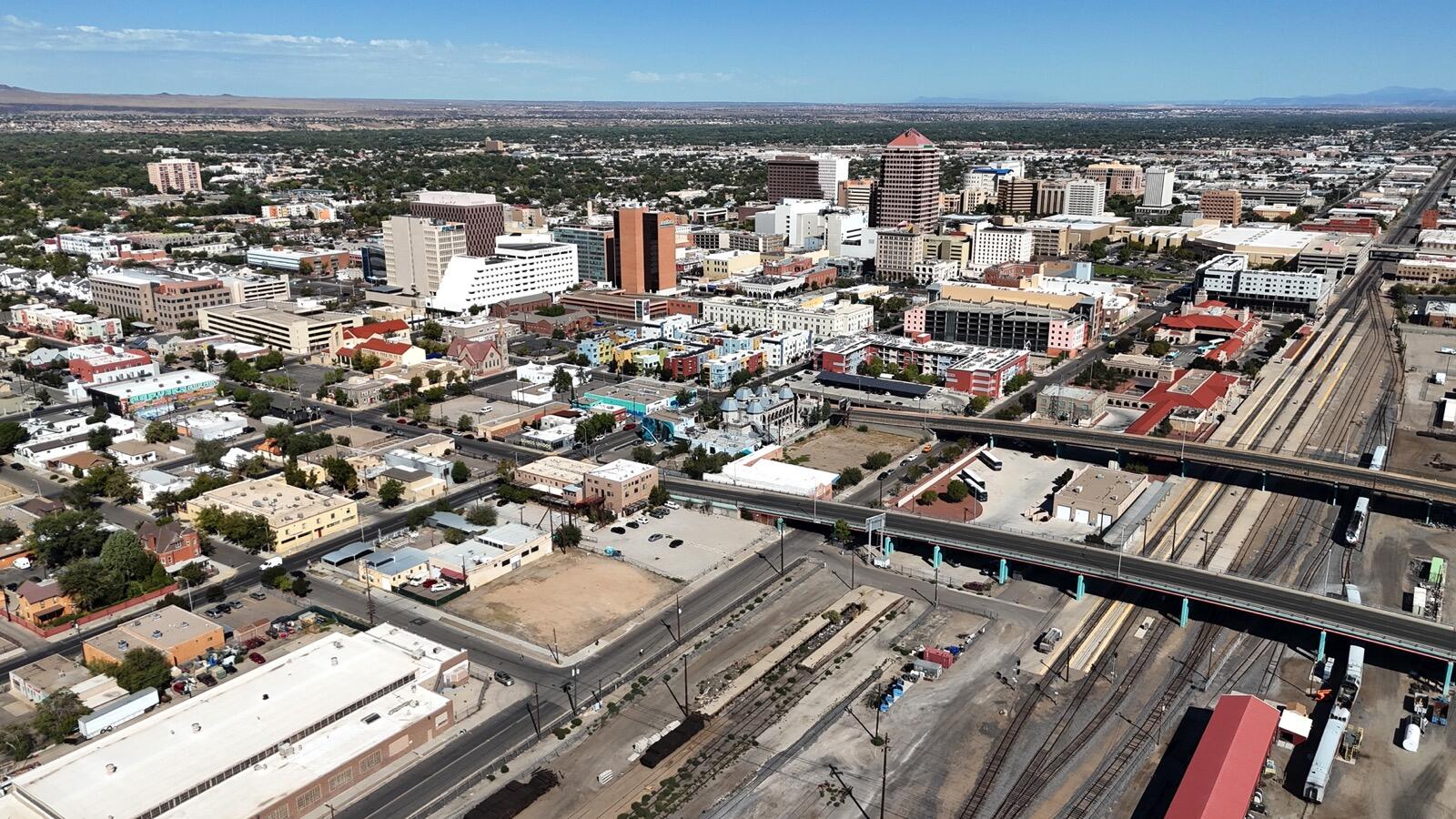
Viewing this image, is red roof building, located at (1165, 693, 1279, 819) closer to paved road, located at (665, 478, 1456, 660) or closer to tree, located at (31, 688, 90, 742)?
paved road, located at (665, 478, 1456, 660)

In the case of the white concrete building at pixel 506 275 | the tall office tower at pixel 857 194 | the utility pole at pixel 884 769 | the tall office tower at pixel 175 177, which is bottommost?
the utility pole at pixel 884 769

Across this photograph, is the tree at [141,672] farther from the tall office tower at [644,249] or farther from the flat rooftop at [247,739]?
the tall office tower at [644,249]

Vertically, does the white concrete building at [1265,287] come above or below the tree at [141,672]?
above

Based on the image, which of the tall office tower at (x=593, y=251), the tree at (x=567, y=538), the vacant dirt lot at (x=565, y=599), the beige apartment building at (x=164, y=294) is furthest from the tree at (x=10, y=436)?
the tall office tower at (x=593, y=251)

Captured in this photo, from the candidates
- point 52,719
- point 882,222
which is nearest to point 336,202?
point 882,222

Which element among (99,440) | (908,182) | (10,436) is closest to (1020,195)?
(908,182)

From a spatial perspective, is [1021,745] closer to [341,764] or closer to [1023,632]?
[1023,632]
